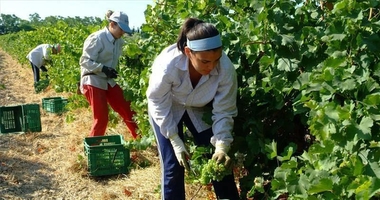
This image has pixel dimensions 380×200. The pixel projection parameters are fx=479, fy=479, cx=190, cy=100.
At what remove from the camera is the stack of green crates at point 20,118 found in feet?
23.1

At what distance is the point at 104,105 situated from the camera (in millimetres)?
5570

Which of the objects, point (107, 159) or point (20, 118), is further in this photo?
point (20, 118)

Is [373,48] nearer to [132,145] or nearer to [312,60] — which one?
[312,60]

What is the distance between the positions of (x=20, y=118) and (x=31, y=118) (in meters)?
0.17

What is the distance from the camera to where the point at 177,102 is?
10.5ft

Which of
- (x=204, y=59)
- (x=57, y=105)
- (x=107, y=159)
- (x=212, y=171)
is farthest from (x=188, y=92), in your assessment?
(x=57, y=105)

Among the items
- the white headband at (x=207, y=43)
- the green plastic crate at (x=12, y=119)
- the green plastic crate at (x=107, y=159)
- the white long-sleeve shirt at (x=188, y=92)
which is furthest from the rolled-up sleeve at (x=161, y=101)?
the green plastic crate at (x=12, y=119)

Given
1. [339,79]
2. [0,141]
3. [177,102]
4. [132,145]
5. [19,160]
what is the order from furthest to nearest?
[0,141] → [19,160] → [132,145] → [177,102] → [339,79]

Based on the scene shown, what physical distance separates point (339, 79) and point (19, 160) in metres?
4.64

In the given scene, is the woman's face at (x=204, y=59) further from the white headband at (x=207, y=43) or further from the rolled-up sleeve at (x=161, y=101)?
the rolled-up sleeve at (x=161, y=101)

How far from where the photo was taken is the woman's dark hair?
2.77 meters

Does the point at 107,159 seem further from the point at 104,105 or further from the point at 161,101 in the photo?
the point at 161,101

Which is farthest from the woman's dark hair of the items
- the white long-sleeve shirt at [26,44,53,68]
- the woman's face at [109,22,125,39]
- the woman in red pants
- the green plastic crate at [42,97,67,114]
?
the white long-sleeve shirt at [26,44,53,68]

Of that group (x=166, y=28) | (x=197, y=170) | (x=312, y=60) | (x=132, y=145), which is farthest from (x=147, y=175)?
(x=312, y=60)
